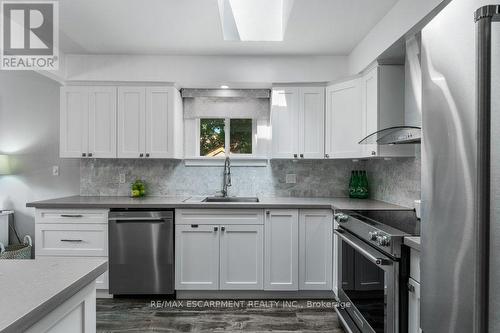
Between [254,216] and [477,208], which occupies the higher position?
[477,208]

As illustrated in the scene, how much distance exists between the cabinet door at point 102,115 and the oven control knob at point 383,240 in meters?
2.72

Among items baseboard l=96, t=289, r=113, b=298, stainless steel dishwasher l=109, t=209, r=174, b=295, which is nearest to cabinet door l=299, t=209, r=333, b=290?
stainless steel dishwasher l=109, t=209, r=174, b=295

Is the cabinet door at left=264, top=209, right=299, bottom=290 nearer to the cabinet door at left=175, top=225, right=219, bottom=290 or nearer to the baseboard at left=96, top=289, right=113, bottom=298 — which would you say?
the cabinet door at left=175, top=225, right=219, bottom=290

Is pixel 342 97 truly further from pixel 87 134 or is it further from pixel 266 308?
pixel 87 134

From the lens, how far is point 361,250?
1905 millimetres

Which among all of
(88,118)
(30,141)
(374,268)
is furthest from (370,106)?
(30,141)

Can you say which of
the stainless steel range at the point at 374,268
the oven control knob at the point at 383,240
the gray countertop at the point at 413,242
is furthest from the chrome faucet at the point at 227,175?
the gray countertop at the point at 413,242

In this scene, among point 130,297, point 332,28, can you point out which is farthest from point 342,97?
point 130,297

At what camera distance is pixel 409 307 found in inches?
61.5

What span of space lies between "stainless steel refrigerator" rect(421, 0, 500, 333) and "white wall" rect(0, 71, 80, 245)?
366 cm

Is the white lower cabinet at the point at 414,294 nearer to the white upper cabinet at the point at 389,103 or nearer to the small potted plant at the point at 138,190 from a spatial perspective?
the white upper cabinet at the point at 389,103

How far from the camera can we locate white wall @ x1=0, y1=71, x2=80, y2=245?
3566 mm

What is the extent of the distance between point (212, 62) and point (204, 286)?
2.30m

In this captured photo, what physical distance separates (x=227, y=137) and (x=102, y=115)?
1389 millimetres
